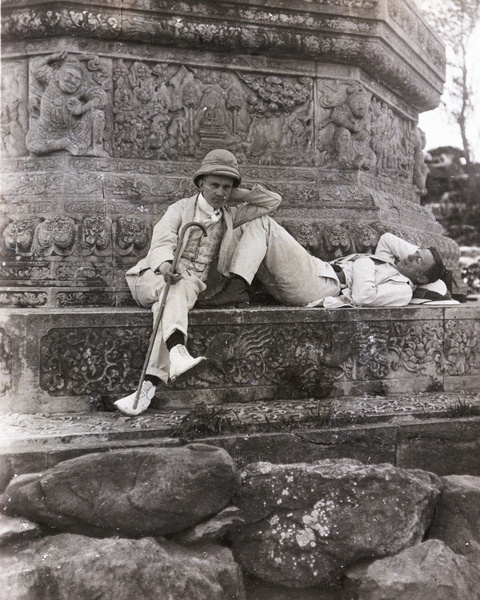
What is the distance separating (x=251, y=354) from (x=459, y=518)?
6.03 ft

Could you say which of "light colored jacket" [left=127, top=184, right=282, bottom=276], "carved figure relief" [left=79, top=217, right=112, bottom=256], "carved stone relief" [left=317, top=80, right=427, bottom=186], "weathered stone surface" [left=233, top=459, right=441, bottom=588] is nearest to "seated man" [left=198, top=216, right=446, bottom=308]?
"light colored jacket" [left=127, top=184, right=282, bottom=276]

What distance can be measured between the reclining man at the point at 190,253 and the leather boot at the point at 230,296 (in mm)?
149

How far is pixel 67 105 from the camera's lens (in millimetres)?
5496

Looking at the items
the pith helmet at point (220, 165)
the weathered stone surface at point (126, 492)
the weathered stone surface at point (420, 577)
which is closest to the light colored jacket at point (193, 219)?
the pith helmet at point (220, 165)

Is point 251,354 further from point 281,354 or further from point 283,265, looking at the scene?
point 283,265

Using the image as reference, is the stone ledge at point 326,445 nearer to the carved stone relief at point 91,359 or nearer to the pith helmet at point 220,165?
the carved stone relief at point 91,359

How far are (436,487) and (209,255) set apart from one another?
8.00 ft

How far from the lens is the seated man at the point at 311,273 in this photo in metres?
4.89

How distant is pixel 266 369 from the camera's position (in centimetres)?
472

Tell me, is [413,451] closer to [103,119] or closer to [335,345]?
[335,345]

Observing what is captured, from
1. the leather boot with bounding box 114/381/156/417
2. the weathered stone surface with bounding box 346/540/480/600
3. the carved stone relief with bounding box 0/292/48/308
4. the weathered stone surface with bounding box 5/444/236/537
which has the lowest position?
the weathered stone surface with bounding box 346/540/480/600

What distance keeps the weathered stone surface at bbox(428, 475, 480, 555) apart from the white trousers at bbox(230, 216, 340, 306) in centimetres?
195

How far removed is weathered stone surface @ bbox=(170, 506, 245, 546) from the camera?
10.9ft

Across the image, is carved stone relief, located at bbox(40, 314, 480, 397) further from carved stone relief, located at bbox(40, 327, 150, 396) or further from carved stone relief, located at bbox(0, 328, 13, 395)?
carved stone relief, located at bbox(0, 328, 13, 395)
